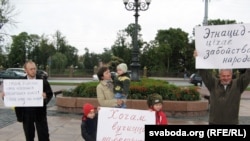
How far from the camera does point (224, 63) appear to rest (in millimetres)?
4910

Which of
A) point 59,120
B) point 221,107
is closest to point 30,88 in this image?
point 221,107

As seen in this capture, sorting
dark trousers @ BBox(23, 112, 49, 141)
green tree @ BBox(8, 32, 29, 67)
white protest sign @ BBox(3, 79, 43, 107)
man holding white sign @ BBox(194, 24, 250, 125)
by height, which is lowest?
dark trousers @ BBox(23, 112, 49, 141)

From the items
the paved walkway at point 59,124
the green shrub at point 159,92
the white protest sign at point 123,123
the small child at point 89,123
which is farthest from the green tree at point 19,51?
the white protest sign at point 123,123

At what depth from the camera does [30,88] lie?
6086 millimetres

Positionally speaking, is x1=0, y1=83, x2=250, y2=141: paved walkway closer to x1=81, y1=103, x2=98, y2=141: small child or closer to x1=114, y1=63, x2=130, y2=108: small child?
x1=114, y1=63, x2=130, y2=108: small child

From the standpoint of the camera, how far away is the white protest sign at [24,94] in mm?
6059

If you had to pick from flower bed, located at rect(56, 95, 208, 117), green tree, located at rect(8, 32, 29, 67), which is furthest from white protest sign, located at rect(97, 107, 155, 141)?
green tree, located at rect(8, 32, 29, 67)

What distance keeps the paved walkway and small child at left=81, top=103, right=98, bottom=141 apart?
2689 mm

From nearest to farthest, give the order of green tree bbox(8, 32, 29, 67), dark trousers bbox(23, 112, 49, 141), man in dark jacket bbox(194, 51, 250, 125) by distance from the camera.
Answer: man in dark jacket bbox(194, 51, 250, 125) < dark trousers bbox(23, 112, 49, 141) < green tree bbox(8, 32, 29, 67)

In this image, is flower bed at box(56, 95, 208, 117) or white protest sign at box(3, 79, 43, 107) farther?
flower bed at box(56, 95, 208, 117)

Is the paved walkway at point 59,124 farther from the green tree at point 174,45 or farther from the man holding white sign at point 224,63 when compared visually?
the green tree at point 174,45

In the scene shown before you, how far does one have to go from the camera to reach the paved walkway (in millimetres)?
8398

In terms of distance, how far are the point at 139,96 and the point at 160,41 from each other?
64.2 meters

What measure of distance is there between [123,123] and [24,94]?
6.68 ft
